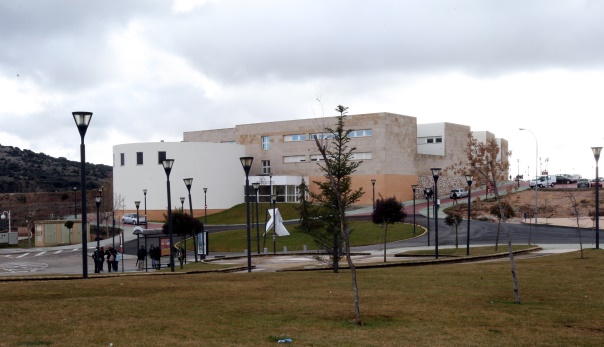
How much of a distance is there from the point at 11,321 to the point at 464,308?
891cm

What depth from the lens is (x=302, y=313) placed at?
13.3 m

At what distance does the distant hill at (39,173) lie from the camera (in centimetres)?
12200

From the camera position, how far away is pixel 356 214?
2953 inches

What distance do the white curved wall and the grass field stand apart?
6570cm

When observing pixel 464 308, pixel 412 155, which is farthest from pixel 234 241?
pixel 464 308

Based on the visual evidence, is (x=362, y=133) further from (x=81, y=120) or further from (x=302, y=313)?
(x=302, y=313)

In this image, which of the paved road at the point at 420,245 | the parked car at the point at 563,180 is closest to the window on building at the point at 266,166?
the paved road at the point at 420,245

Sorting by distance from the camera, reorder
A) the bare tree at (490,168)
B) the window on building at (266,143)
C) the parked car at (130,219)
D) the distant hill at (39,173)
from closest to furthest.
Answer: the bare tree at (490,168) < the parked car at (130,219) < the window on building at (266,143) < the distant hill at (39,173)

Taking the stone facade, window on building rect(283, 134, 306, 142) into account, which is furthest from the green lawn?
window on building rect(283, 134, 306, 142)

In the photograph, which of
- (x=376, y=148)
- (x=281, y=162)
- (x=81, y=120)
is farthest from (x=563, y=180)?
(x=81, y=120)

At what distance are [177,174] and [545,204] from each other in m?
44.1

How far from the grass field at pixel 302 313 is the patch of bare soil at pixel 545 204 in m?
45.3

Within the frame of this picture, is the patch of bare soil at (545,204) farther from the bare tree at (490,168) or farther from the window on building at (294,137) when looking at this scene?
the window on building at (294,137)

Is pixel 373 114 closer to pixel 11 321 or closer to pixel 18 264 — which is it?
pixel 18 264
